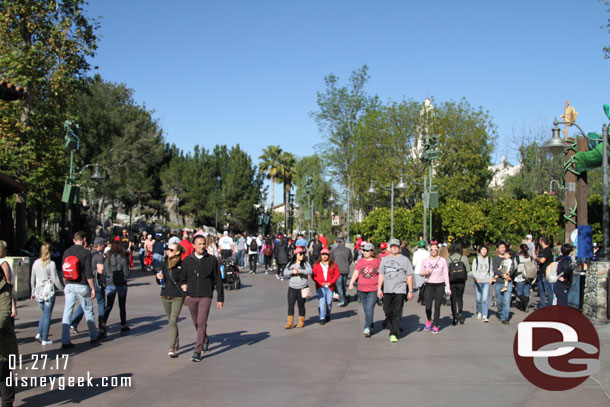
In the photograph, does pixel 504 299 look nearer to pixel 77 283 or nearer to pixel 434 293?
pixel 434 293

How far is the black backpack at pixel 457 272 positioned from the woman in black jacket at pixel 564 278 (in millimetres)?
2065

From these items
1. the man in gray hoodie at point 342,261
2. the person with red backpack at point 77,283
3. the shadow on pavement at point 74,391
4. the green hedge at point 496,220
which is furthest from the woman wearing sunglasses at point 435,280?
the green hedge at point 496,220

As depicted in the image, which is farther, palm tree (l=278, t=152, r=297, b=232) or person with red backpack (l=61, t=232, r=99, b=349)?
palm tree (l=278, t=152, r=297, b=232)

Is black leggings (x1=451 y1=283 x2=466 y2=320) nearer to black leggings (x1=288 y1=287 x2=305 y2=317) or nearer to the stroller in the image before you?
black leggings (x1=288 y1=287 x2=305 y2=317)

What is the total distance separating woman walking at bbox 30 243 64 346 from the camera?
29.6 ft

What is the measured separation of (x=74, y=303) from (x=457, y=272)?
726cm

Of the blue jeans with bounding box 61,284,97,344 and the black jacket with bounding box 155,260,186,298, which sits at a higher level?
the black jacket with bounding box 155,260,186,298

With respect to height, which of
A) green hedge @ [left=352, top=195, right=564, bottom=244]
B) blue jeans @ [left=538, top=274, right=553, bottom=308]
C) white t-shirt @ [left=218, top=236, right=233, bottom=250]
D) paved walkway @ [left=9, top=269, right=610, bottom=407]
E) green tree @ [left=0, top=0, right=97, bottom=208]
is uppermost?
green tree @ [left=0, top=0, right=97, bottom=208]

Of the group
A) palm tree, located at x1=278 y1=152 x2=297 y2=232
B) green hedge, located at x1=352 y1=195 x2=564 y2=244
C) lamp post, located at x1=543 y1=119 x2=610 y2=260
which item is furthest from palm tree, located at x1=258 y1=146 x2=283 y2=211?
lamp post, located at x1=543 y1=119 x2=610 y2=260

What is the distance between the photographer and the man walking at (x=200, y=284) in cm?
808

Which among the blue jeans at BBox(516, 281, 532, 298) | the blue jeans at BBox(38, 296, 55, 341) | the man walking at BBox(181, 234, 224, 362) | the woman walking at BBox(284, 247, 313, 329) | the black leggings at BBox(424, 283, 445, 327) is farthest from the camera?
the blue jeans at BBox(516, 281, 532, 298)

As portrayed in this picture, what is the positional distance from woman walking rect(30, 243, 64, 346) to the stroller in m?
8.78

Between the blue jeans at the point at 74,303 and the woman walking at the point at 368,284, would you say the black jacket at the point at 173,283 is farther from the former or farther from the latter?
the woman walking at the point at 368,284

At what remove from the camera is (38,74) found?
22.6 metres
